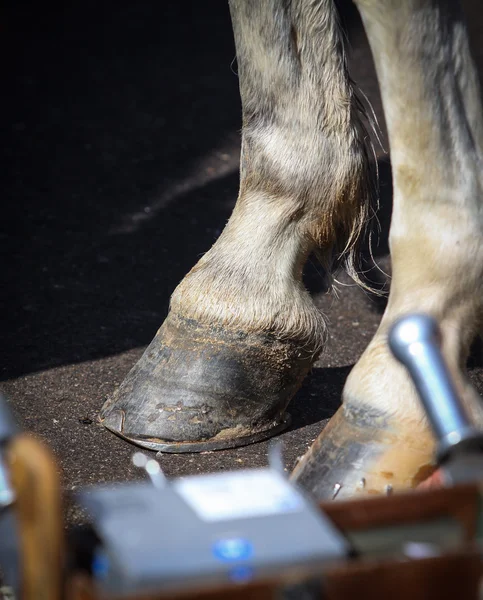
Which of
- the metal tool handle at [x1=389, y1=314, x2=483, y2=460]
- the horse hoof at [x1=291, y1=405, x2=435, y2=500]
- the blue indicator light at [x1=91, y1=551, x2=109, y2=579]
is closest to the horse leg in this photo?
the horse hoof at [x1=291, y1=405, x2=435, y2=500]

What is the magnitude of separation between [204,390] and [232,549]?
90cm

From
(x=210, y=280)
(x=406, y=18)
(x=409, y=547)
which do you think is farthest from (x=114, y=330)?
(x=409, y=547)

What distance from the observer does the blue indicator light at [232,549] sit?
22.6 inches

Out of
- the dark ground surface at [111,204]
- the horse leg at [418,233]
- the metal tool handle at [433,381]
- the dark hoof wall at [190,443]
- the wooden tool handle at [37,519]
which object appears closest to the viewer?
the wooden tool handle at [37,519]

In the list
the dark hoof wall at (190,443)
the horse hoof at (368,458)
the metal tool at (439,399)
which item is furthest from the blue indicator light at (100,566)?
Answer: the dark hoof wall at (190,443)

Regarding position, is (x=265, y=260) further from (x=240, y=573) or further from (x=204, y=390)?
(x=240, y=573)

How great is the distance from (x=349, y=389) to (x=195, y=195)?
1718mm

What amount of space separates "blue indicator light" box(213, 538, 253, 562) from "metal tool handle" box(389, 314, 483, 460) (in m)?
0.17

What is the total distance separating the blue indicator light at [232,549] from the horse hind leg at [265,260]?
88 centimetres

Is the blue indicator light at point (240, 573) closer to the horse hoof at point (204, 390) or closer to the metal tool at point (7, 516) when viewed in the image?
the metal tool at point (7, 516)

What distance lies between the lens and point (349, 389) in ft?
3.72

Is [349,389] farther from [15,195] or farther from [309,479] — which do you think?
[15,195]

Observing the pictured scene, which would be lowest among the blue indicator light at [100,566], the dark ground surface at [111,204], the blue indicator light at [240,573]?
the dark ground surface at [111,204]

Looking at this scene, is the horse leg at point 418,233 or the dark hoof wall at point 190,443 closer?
the horse leg at point 418,233
